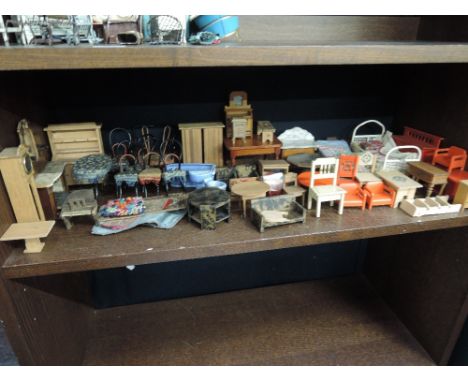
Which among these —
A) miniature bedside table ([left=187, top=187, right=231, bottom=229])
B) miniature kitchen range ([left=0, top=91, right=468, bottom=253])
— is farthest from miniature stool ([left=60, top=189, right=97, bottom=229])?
miniature bedside table ([left=187, top=187, right=231, bottom=229])

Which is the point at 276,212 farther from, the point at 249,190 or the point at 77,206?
the point at 77,206

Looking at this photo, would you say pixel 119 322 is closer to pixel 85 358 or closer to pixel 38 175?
pixel 85 358

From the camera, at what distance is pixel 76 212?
2.64 feet

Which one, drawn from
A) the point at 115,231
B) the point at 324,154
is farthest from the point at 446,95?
the point at 115,231

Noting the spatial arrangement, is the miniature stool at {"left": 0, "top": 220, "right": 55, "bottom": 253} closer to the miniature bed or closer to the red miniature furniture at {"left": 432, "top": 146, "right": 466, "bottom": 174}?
the miniature bed

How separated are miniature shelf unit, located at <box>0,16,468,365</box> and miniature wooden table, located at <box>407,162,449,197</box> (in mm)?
99

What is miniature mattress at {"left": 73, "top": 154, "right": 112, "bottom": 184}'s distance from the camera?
0.84 m

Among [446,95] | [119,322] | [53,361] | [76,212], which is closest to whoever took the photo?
[76,212]

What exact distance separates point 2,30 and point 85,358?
1.09m

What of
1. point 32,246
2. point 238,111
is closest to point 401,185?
point 238,111

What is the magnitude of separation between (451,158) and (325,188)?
1.30ft

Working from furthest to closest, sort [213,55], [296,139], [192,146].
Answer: [296,139]
[192,146]
[213,55]

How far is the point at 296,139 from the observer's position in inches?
44.4

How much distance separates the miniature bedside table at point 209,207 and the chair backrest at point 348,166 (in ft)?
1.19
